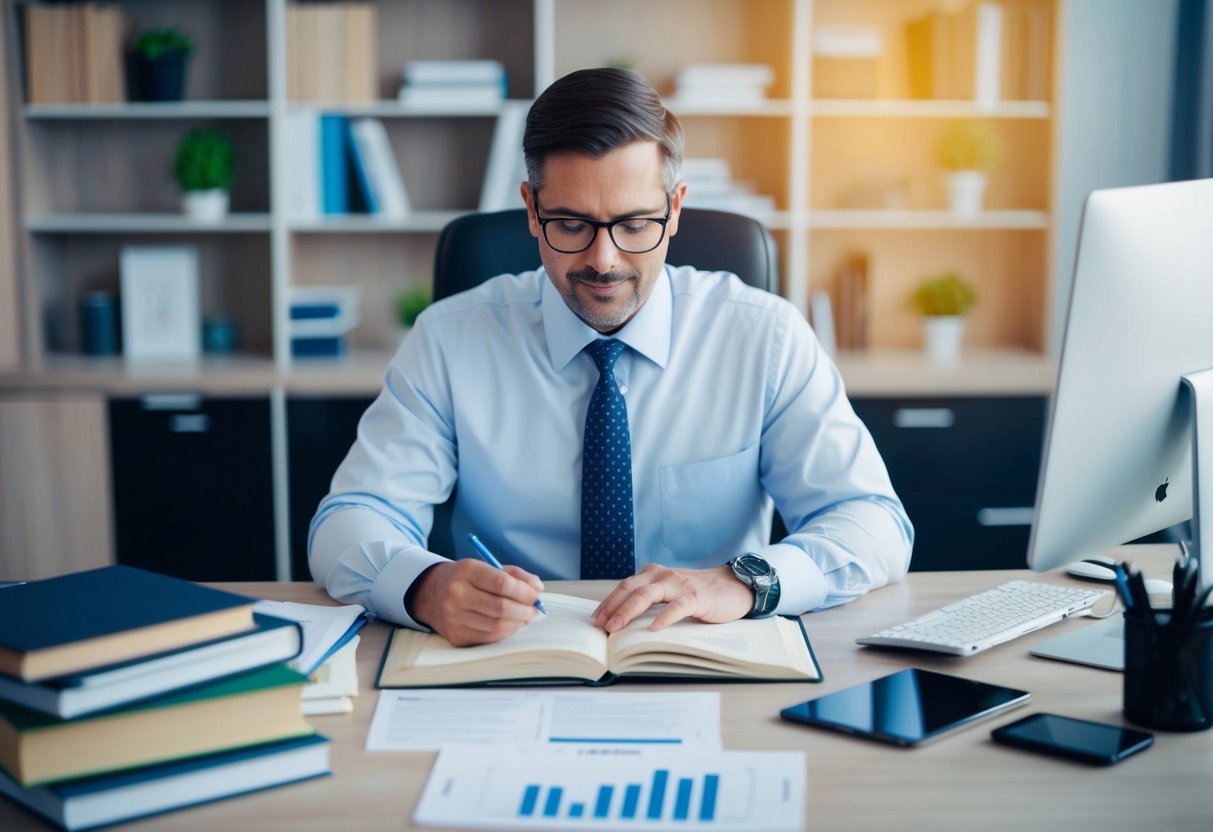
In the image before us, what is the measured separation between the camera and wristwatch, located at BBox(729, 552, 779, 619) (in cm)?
131

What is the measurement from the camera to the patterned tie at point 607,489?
1.66 metres

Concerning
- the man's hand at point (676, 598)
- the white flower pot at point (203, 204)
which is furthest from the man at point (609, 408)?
the white flower pot at point (203, 204)

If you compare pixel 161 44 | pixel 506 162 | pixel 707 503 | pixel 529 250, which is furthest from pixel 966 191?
pixel 161 44

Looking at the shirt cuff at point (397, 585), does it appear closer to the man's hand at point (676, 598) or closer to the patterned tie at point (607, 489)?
the man's hand at point (676, 598)

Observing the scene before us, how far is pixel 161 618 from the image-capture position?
0.93 m

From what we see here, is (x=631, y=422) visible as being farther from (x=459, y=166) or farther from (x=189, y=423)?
(x=459, y=166)

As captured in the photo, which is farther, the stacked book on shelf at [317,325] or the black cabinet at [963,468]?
the stacked book on shelf at [317,325]

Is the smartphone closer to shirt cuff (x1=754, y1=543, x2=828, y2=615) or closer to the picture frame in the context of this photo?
shirt cuff (x1=754, y1=543, x2=828, y2=615)

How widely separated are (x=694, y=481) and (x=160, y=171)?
2.32m

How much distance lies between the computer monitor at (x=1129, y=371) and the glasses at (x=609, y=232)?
0.61 meters

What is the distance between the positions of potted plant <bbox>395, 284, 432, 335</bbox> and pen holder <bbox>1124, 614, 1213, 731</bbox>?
2.44m

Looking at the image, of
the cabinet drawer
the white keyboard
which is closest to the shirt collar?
the white keyboard

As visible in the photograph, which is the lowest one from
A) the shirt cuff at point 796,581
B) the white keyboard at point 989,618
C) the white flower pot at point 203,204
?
the white keyboard at point 989,618

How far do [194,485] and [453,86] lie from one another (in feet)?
3.93
